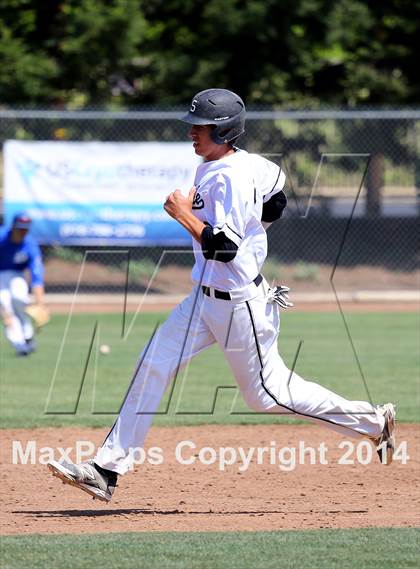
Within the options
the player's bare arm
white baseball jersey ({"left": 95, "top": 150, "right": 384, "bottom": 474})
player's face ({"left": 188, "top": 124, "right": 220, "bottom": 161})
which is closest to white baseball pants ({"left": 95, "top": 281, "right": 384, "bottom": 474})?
white baseball jersey ({"left": 95, "top": 150, "right": 384, "bottom": 474})

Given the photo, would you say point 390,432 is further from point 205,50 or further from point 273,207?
point 205,50

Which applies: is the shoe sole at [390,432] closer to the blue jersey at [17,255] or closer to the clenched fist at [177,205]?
the clenched fist at [177,205]

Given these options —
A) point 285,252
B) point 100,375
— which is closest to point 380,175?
point 285,252

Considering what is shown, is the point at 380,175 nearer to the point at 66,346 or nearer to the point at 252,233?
the point at 66,346

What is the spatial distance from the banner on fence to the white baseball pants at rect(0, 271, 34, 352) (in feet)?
15.5

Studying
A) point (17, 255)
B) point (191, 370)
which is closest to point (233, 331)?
point (191, 370)

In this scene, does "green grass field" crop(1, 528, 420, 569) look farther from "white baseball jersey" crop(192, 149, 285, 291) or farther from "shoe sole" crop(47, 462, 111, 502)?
"white baseball jersey" crop(192, 149, 285, 291)

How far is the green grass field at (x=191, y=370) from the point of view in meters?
10.1

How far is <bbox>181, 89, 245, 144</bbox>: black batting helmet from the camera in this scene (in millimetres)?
6145

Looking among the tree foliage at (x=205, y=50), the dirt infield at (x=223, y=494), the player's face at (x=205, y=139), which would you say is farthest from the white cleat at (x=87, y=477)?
the tree foliage at (x=205, y=50)

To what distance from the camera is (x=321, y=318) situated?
57.9 ft

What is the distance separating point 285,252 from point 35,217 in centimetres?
530

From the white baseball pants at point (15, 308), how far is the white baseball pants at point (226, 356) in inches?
311

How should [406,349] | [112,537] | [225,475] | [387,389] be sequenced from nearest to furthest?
[112,537] < [225,475] < [387,389] < [406,349]
